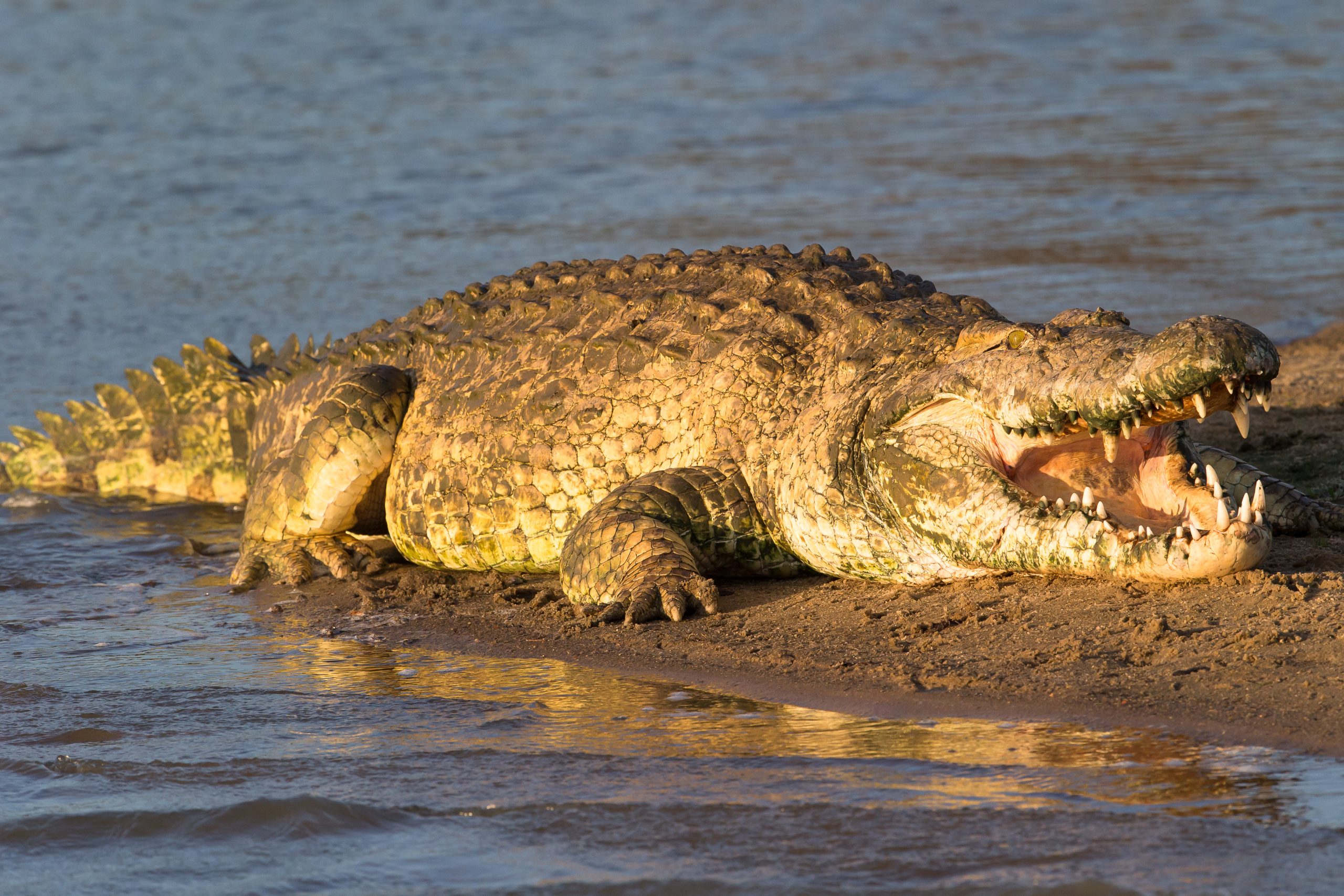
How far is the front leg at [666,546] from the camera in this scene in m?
5.48

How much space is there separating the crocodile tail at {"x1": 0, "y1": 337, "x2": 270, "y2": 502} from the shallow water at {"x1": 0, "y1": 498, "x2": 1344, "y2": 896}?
9.89 feet

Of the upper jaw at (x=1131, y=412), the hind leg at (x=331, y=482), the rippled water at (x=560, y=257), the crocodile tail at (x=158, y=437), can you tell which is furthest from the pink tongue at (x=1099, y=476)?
the crocodile tail at (x=158, y=437)

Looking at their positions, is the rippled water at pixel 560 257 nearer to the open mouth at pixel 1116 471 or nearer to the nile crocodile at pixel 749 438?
the nile crocodile at pixel 749 438

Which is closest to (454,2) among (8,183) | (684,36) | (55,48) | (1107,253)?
(684,36)

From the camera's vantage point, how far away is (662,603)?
215 inches

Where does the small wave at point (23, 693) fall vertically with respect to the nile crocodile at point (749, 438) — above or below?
below

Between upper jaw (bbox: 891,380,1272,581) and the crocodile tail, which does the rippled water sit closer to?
the crocodile tail

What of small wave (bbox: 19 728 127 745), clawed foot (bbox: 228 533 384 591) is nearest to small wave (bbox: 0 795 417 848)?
small wave (bbox: 19 728 127 745)

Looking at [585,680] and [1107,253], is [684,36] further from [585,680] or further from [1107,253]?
[585,680]

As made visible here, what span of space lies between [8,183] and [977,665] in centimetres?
1384

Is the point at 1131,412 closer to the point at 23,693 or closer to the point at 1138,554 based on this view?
the point at 1138,554

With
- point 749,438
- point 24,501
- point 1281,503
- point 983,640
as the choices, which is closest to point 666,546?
point 749,438

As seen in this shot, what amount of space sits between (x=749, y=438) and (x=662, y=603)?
2.57 ft

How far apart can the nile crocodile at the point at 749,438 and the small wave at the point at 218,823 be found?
161 centimetres
